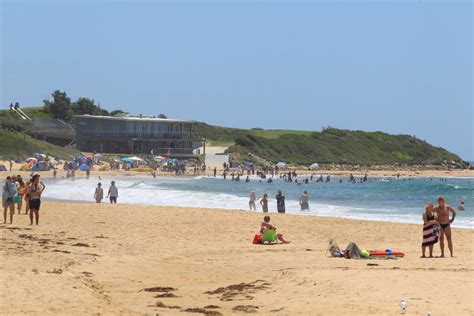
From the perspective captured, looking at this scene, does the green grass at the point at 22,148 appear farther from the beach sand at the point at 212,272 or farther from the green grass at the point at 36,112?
the beach sand at the point at 212,272

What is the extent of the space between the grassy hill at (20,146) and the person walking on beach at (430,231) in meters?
63.5

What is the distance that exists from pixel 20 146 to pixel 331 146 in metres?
68.1

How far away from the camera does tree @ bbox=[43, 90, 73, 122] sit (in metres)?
109

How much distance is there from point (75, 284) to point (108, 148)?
263 feet

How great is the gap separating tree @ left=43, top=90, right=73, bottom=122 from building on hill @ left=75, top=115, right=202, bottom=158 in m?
18.8

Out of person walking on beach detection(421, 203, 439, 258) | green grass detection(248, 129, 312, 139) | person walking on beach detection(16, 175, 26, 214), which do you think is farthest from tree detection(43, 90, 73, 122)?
person walking on beach detection(421, 203, 439, 258)

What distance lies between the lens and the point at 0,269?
12305 millimetres

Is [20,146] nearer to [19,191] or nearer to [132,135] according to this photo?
[132,135]

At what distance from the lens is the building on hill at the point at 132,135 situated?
8950 cm

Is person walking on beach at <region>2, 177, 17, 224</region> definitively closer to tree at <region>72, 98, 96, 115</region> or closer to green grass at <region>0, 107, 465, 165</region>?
green grass at <region>0, 107, 465, 165</region>

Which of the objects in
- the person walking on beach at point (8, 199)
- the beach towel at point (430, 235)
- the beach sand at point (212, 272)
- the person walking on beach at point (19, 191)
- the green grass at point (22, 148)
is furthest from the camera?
the green grass at point (22, 148)

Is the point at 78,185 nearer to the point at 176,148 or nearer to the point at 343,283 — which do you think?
the point at 343,283

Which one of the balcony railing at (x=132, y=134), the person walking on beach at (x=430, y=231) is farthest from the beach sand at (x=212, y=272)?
the balcony railing at (x=132, y=134)

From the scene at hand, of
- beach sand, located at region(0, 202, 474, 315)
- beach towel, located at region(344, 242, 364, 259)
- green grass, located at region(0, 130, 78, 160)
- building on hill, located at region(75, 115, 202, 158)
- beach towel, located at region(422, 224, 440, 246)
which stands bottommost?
beach sand, located at region(0, 202, 474, 315)
